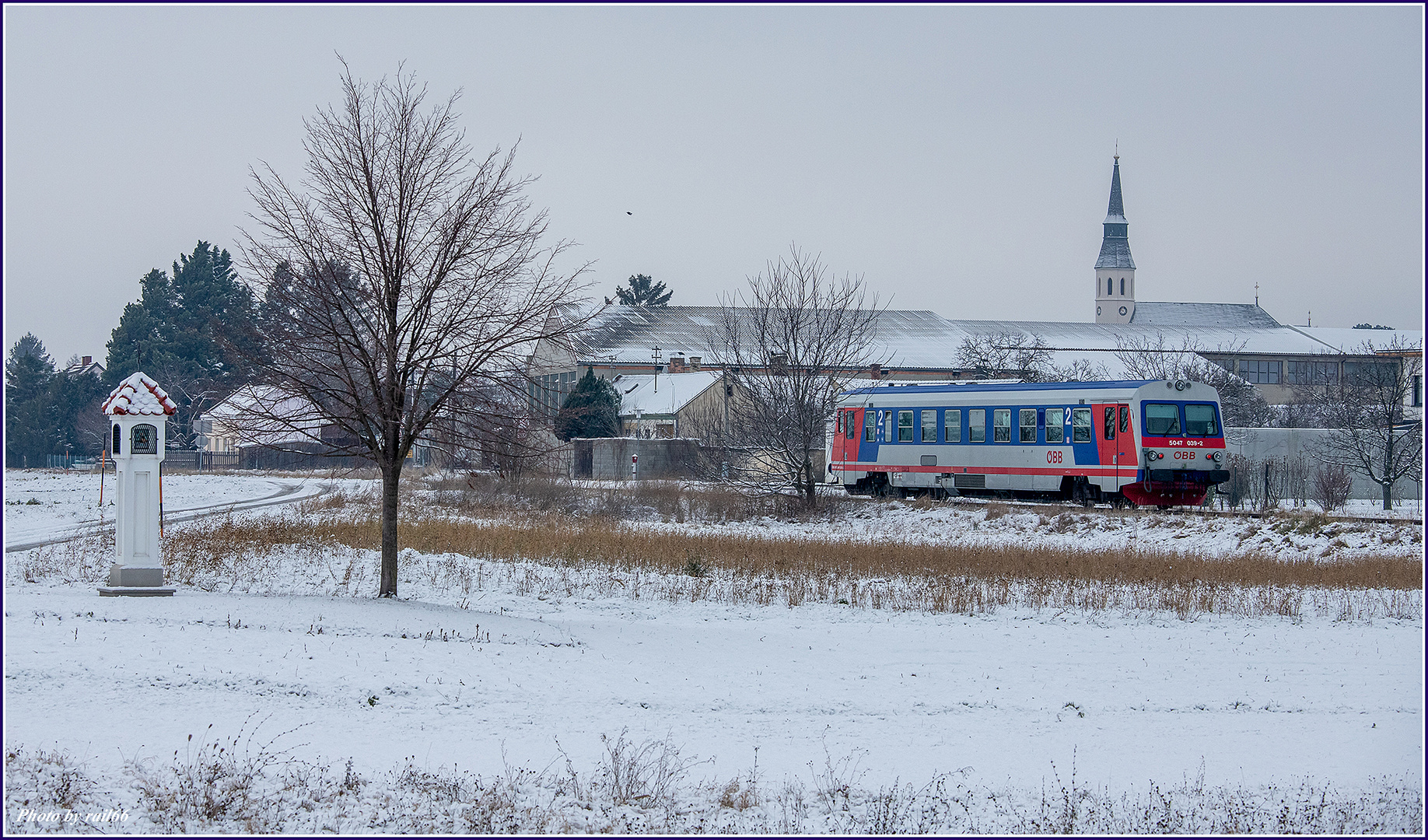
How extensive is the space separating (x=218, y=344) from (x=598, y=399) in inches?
1853

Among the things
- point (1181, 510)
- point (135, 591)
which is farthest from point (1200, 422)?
point (135, 591)

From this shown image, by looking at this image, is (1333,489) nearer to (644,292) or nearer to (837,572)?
(837,572)

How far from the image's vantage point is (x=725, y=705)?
10.8 metres

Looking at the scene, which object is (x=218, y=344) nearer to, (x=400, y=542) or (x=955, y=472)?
(x=400, y=542)

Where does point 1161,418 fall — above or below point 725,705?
above

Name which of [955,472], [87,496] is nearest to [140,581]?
[955,472]

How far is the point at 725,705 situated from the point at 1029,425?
73.8 ft

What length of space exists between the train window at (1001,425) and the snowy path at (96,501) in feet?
62.8

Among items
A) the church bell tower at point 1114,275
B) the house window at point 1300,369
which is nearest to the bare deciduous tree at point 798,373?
the house window at point 1300,369

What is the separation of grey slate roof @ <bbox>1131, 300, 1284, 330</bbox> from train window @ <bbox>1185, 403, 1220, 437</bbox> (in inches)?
3695

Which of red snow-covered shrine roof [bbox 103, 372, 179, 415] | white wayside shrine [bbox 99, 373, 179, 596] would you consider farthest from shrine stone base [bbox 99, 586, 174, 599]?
red snow-covered shrine roof [bbox 103, 372, 179, 415]

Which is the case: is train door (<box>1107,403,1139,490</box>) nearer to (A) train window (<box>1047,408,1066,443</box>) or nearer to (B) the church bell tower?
(A) train window (<box>1047,408,1066,443</box>)

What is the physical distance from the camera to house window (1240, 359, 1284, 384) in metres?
109

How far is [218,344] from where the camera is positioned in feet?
50.8
